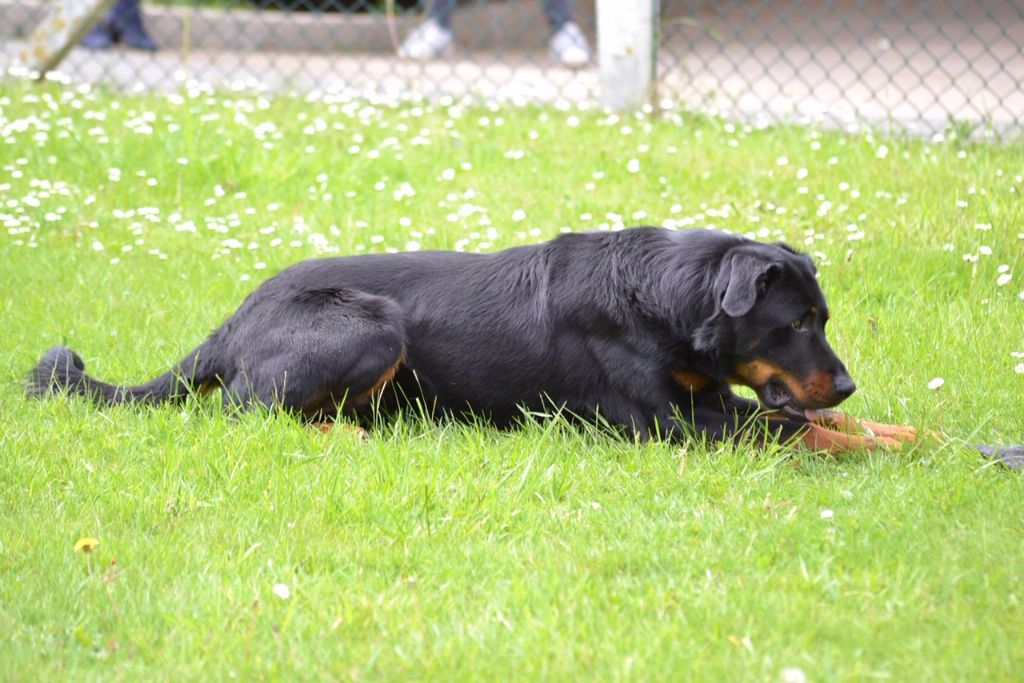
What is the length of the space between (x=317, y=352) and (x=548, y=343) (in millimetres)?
748

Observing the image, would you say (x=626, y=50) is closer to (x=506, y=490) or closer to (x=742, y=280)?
(x=742, y=280)

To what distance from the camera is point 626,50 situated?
7785mm

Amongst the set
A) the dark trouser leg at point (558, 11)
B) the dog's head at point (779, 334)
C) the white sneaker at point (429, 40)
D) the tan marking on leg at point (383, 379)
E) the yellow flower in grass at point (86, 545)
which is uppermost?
the dark trouser leg at point (558, 11)

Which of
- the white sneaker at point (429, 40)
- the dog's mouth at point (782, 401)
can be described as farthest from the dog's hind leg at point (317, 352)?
the white sneaker at point (429, 40)

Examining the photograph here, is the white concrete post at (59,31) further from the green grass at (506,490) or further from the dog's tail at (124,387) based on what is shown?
the dog's tail at (124,387)

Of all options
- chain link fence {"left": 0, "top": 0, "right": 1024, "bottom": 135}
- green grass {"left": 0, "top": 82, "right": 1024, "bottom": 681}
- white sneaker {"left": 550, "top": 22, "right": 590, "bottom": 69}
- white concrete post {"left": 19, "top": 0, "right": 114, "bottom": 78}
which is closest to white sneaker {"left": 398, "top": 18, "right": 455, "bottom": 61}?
chain link fence {"left": 0, "top": 0, "right": 1024, "bottom": 135}

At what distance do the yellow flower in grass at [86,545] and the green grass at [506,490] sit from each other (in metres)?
0.04

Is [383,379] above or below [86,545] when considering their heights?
above

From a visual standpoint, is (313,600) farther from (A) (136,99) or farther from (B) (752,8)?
(B) (752,8)

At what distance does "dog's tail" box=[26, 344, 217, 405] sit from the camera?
430 cm

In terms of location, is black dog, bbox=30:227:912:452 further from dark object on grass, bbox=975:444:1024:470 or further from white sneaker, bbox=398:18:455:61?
white sneaker, bbox=398:18:455:61

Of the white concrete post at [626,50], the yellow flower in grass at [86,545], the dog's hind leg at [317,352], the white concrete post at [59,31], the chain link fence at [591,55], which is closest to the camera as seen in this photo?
the yellow flower in grass at [86,545]

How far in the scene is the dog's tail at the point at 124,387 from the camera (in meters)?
Result: 4.30

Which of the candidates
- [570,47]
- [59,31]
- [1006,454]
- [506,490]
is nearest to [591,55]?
[570,47]
